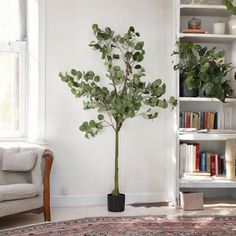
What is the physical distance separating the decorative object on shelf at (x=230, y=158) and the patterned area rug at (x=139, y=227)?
58cm

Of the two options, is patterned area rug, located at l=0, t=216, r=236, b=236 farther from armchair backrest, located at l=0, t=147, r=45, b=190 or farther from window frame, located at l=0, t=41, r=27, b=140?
window frame, located at l=0, t=41, r=27, b=140

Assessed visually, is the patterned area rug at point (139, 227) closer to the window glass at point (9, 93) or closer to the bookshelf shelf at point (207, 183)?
the bookshelf shelf at point (207, 183)

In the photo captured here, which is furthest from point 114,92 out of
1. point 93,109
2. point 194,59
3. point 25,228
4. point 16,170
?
point 25,228

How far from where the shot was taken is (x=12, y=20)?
4.79 m

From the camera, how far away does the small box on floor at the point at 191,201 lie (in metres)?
4.41

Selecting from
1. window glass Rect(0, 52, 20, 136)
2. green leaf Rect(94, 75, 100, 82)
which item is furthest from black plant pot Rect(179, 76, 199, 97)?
window glass Rect(0, 52, 20, 136)

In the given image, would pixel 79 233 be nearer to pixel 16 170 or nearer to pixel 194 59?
pixel 16 170

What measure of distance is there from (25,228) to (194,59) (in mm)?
2398

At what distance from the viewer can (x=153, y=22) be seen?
4.74 metres

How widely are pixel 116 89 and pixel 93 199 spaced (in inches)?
48.9

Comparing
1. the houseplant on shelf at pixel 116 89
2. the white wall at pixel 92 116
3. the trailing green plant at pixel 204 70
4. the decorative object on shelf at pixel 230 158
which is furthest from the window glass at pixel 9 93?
the decorative object on shelf at pixel 230 158

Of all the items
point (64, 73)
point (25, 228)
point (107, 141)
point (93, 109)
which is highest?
point (64, 73)

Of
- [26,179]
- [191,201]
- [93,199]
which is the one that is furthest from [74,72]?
[191,201]

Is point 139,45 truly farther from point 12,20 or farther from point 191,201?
point 191,201
